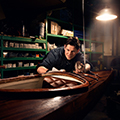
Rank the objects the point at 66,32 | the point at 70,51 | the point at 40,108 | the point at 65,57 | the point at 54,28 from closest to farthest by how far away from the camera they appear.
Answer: the point at 40,108
the point at 70,51
the point at 65,57
the point at 54,28
the point at 66,32

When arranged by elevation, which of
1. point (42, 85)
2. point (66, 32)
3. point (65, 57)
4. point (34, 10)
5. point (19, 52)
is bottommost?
point (42, 85)

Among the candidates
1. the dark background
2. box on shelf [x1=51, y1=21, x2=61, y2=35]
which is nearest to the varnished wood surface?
the dark background

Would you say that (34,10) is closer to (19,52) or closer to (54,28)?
(54,28)

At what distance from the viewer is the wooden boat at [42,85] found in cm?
79

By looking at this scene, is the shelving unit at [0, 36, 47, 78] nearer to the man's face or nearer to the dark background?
the dark background

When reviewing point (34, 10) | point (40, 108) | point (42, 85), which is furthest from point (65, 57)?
point (40, 108)

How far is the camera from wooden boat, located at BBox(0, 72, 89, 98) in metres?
0.79

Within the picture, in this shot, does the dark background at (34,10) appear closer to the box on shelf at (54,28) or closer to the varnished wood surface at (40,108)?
the box on shelf at (54,28)

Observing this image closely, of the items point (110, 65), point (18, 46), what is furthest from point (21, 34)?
point (110, 65)

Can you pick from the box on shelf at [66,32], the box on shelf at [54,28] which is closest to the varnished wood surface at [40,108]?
the box on shelf at [54,28]

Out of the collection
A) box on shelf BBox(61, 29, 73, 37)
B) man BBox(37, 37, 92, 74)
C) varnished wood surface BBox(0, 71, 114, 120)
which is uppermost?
box on shelf BBox(61, 29, 73, 37)

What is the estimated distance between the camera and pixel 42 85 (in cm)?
149

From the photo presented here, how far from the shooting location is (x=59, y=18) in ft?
12.0

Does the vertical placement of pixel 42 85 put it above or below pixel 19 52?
below
